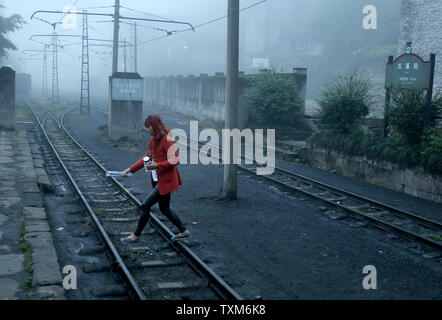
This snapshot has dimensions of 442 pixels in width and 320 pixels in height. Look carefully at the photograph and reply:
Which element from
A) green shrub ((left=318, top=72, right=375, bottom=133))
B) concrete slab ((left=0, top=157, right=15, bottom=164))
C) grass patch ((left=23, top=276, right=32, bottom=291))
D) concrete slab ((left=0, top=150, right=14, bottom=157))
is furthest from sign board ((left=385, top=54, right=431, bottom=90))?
concrete slab ((left=0, top=150, right=14, bottom=157))

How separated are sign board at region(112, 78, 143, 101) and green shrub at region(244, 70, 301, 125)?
578 cm

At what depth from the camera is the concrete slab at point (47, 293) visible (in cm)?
532

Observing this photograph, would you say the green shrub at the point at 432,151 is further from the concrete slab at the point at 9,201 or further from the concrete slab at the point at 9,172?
the concrete slab at the point at 9,172

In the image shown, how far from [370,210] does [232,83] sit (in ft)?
13.5

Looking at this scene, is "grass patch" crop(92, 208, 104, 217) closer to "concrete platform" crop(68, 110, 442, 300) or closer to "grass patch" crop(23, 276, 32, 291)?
"concrete platform" crop(68, 110, 442, 300)

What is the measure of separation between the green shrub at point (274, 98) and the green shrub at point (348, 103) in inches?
258

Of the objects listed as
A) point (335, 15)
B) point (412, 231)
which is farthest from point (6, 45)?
point (412, 231)

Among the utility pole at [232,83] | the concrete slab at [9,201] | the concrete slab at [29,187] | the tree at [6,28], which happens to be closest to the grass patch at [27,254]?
the concrete slab at [9,201]

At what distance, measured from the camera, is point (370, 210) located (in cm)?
1021

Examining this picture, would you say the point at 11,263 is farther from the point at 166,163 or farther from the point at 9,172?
the point at 9,172

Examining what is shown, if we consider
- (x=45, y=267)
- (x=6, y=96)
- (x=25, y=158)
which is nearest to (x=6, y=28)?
(x=6, y=96)

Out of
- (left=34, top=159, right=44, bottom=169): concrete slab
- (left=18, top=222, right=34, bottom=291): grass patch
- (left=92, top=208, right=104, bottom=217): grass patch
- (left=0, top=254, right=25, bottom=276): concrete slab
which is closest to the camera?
(left=18, top=222, right=34, bottom=291): grass patch

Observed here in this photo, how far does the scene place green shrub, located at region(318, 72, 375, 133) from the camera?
15375mm
